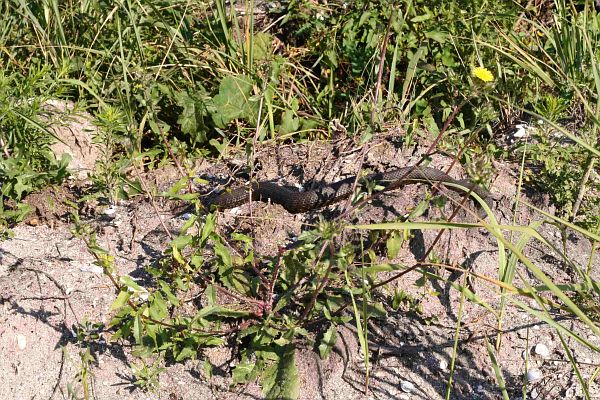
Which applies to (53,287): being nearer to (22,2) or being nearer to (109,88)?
(109,88)

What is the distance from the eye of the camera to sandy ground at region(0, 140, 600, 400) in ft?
11.4

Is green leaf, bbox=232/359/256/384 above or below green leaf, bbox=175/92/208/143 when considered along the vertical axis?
below

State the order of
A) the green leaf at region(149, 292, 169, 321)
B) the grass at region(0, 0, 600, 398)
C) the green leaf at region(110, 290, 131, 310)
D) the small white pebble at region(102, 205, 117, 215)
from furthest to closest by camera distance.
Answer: the small white pebble at region(102, 205, 117, 215), the grass at region(0, 0, 600, 398), the green leaf at region(149, 292, 169, 321), the green leaf at region(110, 290, 131, 310)

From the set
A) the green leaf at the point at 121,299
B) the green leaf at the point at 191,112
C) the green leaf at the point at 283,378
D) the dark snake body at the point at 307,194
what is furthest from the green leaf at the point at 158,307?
the green leaf at the point at 191,112

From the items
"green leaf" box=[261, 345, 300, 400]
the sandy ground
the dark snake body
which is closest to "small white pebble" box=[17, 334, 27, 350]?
the sandy ground

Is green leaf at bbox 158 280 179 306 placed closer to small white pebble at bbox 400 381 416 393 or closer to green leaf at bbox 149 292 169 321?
green leaf at bbox 149 292 169 321

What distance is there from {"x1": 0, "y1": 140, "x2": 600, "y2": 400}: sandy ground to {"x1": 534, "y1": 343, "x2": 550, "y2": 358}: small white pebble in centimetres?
1

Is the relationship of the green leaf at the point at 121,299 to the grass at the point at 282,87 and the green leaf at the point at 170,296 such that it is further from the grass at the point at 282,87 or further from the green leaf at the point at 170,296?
the grass at the point at 282,87

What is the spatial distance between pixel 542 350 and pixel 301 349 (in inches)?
41.5

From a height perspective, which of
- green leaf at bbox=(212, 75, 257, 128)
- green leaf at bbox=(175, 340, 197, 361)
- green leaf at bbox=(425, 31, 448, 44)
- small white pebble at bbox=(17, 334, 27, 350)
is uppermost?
green leaf at bbox=(425, 31, 448, 44)

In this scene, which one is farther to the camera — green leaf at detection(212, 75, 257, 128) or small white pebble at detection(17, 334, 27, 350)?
green leaf at detection(212, 75, 257, 128)

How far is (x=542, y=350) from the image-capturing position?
3637 mm

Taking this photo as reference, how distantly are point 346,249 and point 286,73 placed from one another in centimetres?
256

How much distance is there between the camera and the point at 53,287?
12.8 ft
